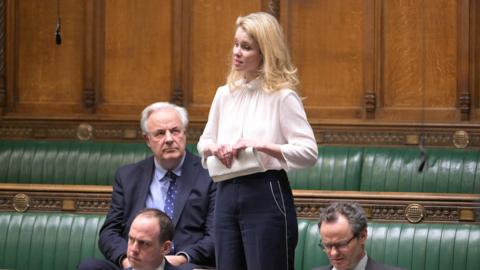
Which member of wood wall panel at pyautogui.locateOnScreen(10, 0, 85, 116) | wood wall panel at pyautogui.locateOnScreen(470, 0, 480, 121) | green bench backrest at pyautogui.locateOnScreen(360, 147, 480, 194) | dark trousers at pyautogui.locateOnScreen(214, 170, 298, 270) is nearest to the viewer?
dark trousers at pyautogui.locateOnScreen(214, 170, 298, 270)

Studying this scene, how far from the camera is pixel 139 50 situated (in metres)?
7.15

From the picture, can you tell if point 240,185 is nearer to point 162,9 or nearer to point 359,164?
point 359,164

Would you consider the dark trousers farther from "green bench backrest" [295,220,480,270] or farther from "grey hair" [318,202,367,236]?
"green bench backrest" [295,220,480,270]

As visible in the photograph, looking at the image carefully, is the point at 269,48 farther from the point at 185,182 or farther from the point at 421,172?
the point at 421,172

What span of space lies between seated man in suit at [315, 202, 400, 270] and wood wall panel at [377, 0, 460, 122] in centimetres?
345

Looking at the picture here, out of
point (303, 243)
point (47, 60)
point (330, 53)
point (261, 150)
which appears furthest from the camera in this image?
point (47, 60)

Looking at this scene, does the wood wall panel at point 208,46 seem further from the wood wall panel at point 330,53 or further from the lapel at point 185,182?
the lapel at point 185,182

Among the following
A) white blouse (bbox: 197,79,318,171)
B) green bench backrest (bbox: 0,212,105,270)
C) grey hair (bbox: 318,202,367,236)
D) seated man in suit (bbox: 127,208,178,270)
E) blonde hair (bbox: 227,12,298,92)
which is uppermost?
blonde hair (bbox: 227,12,298,92)

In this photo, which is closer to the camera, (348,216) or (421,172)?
(348,216)

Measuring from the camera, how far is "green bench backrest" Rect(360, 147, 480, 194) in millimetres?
6160

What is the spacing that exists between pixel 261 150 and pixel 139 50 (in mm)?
3983

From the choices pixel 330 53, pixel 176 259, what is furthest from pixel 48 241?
pixel 330 53

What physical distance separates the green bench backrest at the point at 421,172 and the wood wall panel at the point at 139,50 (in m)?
1.54

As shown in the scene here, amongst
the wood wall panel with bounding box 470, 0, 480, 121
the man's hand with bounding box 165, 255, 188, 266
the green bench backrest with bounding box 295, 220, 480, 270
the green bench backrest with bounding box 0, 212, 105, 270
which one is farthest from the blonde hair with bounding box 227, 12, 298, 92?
the wood wall panel with bounding box 470, 0, 480, 121
